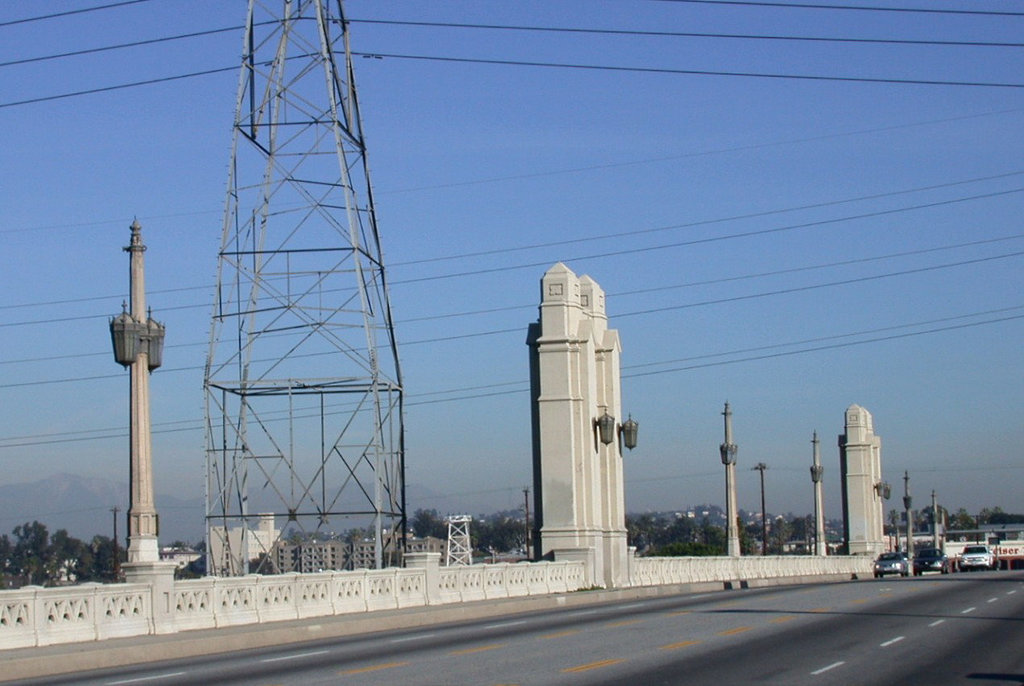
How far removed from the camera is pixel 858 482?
240ft

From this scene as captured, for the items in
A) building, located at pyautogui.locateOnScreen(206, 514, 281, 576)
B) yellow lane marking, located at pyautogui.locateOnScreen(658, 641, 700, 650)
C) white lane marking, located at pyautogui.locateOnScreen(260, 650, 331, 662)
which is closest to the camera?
white lane marking, located at pyautogui.locateOnScreen(260, 650, 331, 662)

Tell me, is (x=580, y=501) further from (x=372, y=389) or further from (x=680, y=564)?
(x=680, y=564)

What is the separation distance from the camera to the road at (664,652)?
53.8 ft

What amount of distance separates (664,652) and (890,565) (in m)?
49.4

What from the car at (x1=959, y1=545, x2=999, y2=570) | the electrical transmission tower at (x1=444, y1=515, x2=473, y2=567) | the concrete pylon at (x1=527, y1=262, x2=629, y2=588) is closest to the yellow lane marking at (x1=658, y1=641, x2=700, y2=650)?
the concrete pylon at (x1=527, y1=262, x2=629, y2=588)

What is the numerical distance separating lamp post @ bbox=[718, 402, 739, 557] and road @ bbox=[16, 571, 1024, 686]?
21490 millimetres

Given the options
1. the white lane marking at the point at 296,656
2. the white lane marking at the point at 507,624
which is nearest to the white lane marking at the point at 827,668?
the white lane marking at the point at 296,656

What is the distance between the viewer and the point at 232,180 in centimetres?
3753

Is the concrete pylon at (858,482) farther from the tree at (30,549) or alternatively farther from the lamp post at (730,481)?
the tree at (30,549)

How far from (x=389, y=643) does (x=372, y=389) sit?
14.6m

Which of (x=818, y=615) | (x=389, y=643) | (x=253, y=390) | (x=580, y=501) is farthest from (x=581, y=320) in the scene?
Result: (x=389, y=643)

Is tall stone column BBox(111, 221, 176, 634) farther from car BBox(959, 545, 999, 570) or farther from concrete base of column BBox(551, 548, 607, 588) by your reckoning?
car BBox(959, 545, 999, 570)

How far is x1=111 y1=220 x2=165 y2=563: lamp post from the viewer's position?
69.4 ft

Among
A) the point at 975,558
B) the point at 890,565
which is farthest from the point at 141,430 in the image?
the point at 975,558
